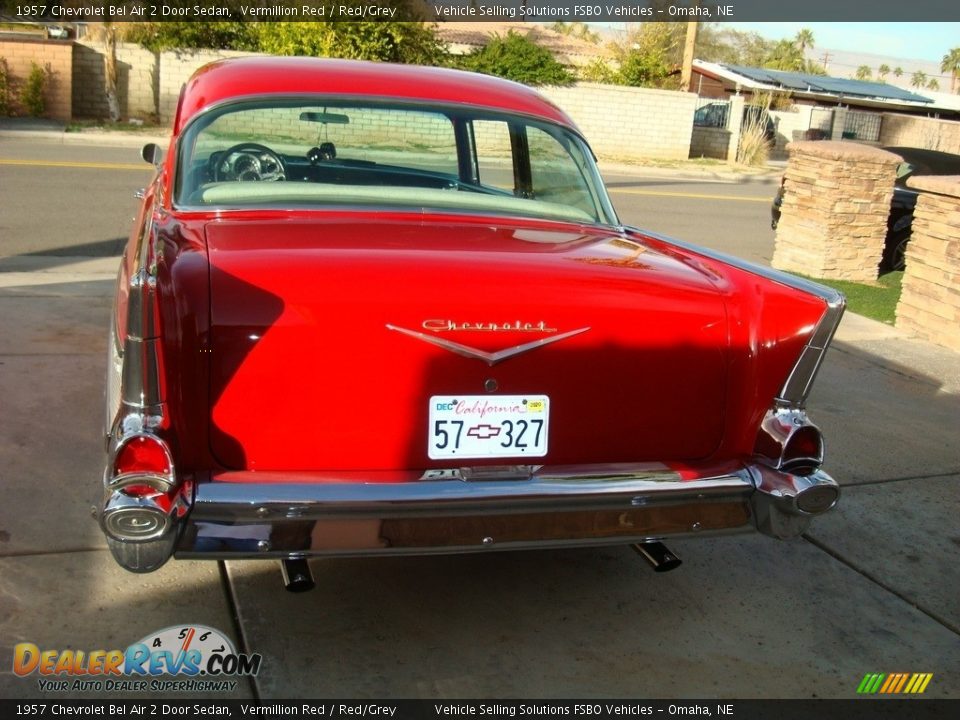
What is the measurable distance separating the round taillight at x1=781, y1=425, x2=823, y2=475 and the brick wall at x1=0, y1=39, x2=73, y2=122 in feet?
66.3

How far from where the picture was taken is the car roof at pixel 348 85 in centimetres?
402

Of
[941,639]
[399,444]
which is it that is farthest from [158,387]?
[941,639]

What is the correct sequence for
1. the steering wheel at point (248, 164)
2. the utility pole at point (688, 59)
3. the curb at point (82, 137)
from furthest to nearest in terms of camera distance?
the utility pole at point (688, 59)
the curb at point (82, 137)
the steering wheel at point (248, 164)

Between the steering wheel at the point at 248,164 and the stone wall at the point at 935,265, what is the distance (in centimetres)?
497

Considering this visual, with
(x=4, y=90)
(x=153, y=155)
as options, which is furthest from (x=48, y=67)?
(x=153, y=155)

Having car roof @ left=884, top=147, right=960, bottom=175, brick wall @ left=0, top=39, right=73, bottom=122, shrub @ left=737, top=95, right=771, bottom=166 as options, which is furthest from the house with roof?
Answer: brick wall @ left=0, top=39, right=73, bottom=122

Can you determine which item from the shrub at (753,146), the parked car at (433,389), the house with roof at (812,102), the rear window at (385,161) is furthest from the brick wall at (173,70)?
the parked car at (433,389)

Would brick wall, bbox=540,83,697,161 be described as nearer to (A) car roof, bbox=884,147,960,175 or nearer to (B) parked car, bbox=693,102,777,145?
(B) parked car, bbox=693,102,777,145

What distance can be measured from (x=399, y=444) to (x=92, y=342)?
12.3 feet

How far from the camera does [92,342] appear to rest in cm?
598

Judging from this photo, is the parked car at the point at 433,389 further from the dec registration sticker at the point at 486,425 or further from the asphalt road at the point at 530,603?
the asphalt road at the point at 530,603

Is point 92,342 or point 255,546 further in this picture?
point 92,342

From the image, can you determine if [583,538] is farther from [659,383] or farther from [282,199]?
[282,199]

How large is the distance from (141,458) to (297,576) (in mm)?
720
